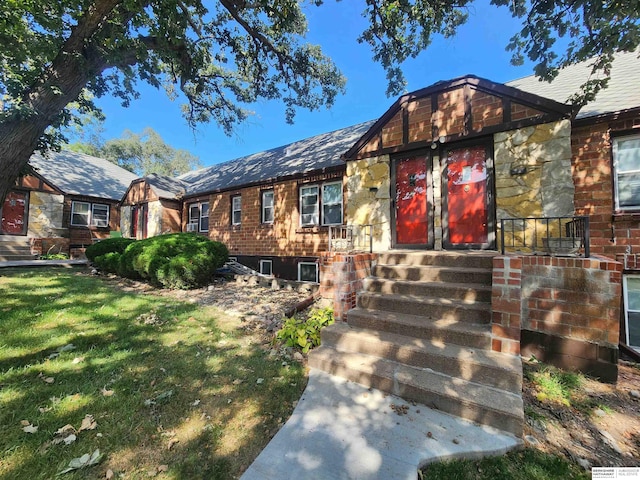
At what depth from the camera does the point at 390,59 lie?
8.29 m

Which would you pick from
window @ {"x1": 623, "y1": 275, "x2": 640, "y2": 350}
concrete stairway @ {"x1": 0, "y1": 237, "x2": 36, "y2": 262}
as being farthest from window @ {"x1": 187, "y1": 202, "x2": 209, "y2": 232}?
window @ {"x1": 623, "y1": 275, "x2": 640, "y2": 350}

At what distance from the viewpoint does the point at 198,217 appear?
13.7 m

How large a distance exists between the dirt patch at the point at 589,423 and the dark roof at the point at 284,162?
282 inches

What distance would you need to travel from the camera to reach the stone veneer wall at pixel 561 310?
128 inches

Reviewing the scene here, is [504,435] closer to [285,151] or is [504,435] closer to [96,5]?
[96,5]

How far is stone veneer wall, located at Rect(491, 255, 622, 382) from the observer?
3248mm

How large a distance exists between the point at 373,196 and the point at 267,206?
510 centimetres

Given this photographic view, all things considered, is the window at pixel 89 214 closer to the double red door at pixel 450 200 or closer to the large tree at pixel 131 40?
the large tree at pixel 131 40

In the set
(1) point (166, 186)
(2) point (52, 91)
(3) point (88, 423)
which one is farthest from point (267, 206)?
(3) point (88, 423)

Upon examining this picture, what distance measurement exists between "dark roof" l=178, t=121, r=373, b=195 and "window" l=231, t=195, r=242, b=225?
1.96 ft

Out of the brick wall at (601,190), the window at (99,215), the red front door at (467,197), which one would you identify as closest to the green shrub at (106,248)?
the window at (99,215)

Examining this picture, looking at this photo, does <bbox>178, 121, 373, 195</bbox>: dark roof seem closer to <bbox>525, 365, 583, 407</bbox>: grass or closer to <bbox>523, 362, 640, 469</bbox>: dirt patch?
<bbox>525, 365, 583, 407</bbox>: grass

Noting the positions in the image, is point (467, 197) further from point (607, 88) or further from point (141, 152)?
point (141, 152)

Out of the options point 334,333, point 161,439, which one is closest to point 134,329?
point 161,439
